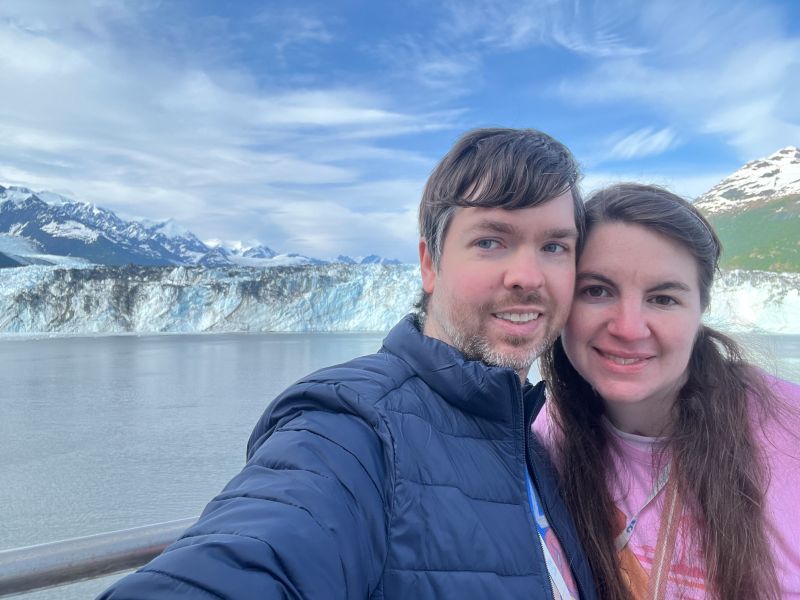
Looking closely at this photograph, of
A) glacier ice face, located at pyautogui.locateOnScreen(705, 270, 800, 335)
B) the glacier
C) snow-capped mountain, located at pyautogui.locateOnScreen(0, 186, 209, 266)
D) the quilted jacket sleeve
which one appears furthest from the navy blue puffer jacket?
snow-capped mountain, located at pyautogui.locateOnScreen(0, 186, 209, 266)

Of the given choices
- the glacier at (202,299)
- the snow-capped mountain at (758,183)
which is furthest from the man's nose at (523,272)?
the snow-capped mountain at (758,183)

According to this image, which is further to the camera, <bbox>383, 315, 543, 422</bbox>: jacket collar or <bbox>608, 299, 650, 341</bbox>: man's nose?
<bbox>608, 299, 650, 341</bbox>: man's nose

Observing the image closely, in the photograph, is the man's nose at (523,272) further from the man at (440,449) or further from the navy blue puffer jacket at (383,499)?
the navy blue puffer jacket at (383,499)

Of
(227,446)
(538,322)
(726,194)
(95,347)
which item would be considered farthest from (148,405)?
(726,194)

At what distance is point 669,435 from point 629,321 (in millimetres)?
274

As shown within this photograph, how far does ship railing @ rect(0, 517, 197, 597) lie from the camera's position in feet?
2.85

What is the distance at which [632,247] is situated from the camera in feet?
3.81

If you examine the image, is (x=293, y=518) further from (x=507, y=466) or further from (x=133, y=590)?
(x=507, y=466)

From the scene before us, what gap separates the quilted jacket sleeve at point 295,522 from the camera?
536 millimetres

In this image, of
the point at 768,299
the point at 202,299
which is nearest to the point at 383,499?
the point at 768,299

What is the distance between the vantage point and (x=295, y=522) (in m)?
0.62

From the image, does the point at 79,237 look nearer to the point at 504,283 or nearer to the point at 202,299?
the point at 202,299

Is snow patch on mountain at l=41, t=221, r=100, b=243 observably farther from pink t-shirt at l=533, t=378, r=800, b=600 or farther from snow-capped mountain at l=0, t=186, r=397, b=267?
pink t-shirt at l=533, t=378, r=800, b=600

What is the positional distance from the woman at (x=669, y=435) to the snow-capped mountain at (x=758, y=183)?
243ft
